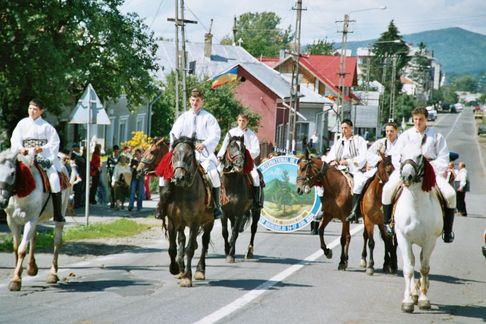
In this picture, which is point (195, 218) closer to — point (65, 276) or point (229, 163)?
point (65, 276)

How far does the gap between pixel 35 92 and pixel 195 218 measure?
1000cm

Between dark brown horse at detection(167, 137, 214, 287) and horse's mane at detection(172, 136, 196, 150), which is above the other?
horse's mane at detection(172, 136, 196, 150)

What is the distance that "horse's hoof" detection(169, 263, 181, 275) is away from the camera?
1234 cm

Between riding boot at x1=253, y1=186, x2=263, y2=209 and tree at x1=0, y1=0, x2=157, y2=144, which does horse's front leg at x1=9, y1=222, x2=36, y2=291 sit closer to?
riding boot at x1=253, y1=186, x2=263, y2=209

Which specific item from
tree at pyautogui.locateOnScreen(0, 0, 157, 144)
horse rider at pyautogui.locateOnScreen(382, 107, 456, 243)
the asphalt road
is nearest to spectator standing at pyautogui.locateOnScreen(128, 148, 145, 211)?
tree at pyautogui.locateOnScreen(0, 0, 157, 144)

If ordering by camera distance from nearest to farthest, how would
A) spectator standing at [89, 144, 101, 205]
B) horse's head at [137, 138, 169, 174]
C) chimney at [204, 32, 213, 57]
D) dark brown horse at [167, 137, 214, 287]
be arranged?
1. dark brown horse at [167, 137, 214, 287]
2. horse's head at [137, 138, 169, 174]
3. spectator standing at [89, 144, 101, 205]
4. chimney at [204, 32, 213, 57]

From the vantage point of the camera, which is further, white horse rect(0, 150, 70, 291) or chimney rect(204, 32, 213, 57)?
chimney rect(204, 32, 213, 57)

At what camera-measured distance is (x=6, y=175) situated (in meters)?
11.3

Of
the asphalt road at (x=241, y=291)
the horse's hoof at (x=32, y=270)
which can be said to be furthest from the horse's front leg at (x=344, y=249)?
the horse's hoof at (x=32, y=270)

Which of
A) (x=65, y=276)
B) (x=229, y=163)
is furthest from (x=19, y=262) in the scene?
(x=229, y=163)

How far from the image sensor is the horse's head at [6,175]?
1123 centimetres

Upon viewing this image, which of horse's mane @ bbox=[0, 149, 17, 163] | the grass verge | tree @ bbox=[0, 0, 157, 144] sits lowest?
the grass verge

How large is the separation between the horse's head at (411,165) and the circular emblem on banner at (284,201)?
10257mm

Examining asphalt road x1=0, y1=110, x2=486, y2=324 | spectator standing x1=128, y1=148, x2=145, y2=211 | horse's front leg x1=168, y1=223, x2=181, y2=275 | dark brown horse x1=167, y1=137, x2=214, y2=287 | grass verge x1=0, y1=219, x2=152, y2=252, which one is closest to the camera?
asphalt road x1=0, y1=110, x2=486, y2=324
